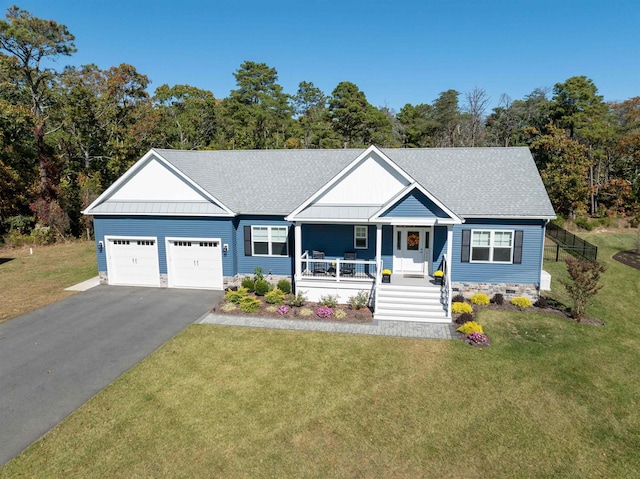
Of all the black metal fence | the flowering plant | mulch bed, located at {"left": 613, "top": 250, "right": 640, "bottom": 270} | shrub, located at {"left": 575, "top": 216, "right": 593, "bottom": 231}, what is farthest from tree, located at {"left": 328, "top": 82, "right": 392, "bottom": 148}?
the flowering plant

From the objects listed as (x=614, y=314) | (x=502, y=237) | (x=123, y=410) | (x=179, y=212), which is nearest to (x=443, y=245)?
(x=502, y=237)

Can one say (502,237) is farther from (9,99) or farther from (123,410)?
(9,99)

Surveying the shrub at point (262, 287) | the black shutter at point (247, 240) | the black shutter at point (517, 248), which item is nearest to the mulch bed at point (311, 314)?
the shrub at point (262, 287)

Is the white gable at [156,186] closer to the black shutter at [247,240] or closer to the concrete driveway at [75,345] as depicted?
the black shutter at [247,240]

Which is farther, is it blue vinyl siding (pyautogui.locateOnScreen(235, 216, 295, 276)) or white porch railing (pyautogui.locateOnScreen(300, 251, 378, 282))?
blue vinyl siding (pyautogui.locateOnScreen(235, 216, 295, 276))

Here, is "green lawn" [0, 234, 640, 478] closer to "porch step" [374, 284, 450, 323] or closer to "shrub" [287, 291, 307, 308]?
"porch step" [374, 284, 450, 323]
